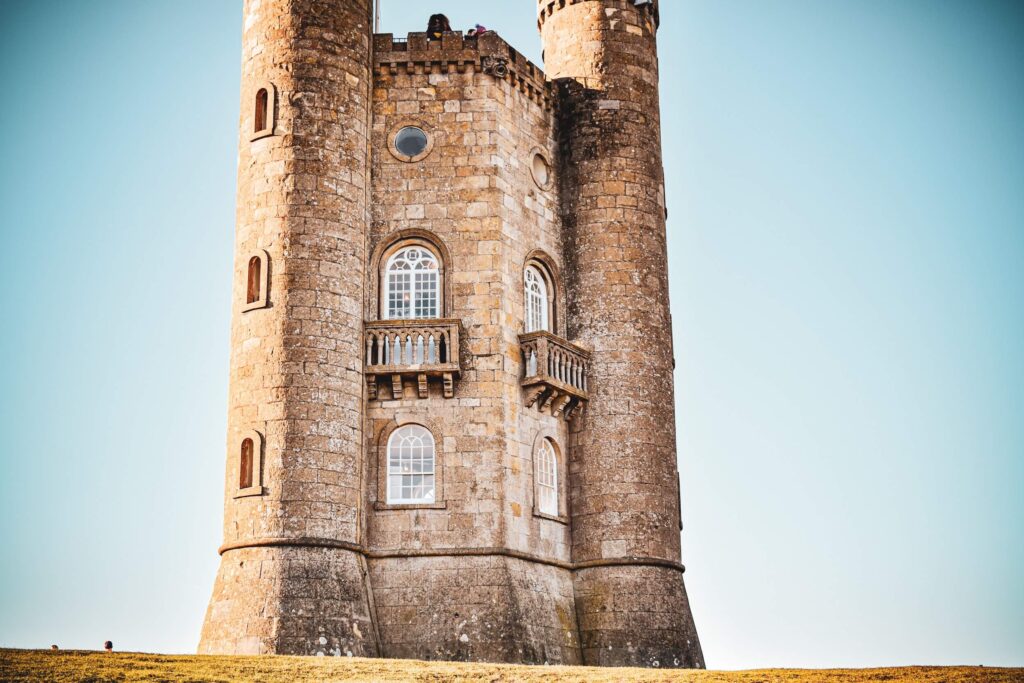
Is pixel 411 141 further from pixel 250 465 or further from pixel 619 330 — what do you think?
pixel 250 465

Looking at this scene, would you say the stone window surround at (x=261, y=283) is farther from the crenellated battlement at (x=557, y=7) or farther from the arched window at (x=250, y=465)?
the crenellated battlement at (x=557, y=7)

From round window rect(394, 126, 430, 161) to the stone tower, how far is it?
58 millimetres

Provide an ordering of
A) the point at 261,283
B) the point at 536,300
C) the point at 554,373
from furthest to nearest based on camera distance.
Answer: the point at 536,300 < the point at 554,373 < the point at 261,283

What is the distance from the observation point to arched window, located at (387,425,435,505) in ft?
121

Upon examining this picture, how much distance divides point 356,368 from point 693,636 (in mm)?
11201

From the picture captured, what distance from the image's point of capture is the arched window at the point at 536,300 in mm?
39938

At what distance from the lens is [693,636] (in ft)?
129

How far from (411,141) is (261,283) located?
592 centimetres

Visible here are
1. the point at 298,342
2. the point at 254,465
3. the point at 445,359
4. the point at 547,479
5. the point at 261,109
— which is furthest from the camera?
the point at 547,479

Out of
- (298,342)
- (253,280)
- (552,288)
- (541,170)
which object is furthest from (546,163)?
(298,342)

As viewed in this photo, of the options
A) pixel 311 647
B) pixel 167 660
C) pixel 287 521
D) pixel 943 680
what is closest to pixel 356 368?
pixel 287 521

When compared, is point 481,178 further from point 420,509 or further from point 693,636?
point 693,636

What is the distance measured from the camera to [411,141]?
129 feet

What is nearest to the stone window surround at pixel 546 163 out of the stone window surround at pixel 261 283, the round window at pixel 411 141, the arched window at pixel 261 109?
the round window at pixel 411 141
